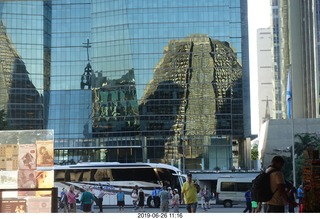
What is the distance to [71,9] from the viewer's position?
57.5m

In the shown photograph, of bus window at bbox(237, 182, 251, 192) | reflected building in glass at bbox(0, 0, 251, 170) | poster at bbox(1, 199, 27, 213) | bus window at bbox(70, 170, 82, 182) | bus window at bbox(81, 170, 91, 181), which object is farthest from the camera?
reflected building in glass at bbox(0, 0, 251, 170)

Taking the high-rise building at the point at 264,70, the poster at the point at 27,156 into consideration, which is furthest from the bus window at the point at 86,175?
the high-rise building at the point at 264,70

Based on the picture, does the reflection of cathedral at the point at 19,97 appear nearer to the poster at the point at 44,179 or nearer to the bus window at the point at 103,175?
the bus window at the point at 103,175

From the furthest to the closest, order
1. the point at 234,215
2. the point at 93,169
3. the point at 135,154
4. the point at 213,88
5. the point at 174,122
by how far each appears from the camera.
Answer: the point at 174,122
the point at 213,88
the point at 135,154
the point at 93,169
the point at 234,215

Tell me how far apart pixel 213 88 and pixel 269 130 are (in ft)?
31.2

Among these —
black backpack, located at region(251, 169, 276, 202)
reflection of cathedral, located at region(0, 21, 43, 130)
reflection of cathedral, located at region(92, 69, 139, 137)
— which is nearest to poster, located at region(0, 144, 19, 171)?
black backpack, located at region(251, 169, 276, 202)

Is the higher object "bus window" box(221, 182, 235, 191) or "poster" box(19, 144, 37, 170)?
"poster" box(19, 144, 37, 170)

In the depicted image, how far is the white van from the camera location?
86.3ft

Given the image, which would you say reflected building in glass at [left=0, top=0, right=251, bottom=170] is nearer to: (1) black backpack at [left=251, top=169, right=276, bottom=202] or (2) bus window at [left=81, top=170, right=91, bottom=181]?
(2) bus window at [left=81, top=170, right=91, bottom=181]

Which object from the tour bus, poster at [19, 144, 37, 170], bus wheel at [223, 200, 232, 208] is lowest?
bus wheel at [223, 200, 232, 208]

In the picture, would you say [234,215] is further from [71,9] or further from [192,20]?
[71,9]

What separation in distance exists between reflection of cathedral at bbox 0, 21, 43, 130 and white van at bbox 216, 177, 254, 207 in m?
14.3

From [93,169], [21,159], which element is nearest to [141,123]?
[93,169]

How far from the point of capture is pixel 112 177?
83.9 feet
